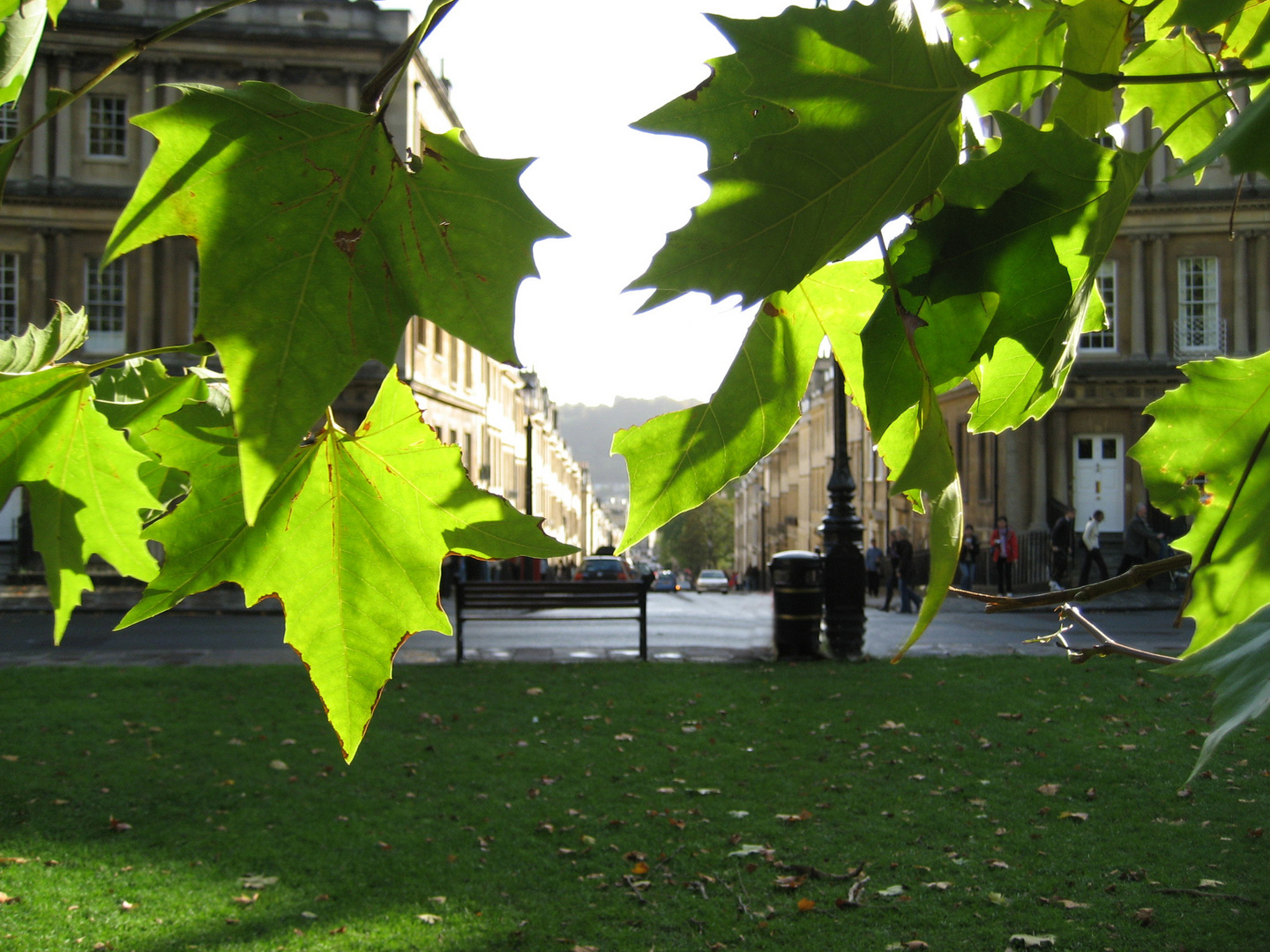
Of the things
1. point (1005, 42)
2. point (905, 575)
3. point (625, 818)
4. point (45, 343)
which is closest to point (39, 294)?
point (905, 575)

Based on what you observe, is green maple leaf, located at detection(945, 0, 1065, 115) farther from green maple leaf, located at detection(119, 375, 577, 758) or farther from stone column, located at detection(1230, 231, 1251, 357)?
stone column, located at detection(1230, 231, 1251, 357)

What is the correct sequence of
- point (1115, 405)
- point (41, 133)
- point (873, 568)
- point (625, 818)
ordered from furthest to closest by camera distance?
1. point (1115, 405)
2. point (873, 568)
3. point (625, 818)
4. point (41, 133)

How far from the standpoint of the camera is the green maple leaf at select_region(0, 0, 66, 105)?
1.93 ft

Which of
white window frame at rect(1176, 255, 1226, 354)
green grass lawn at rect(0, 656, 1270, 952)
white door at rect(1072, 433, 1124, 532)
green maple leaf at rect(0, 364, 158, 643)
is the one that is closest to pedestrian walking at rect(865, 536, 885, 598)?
white door at rect(1072, 433, 1124, 532)

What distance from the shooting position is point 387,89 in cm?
55

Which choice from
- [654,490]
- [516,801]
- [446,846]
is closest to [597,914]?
[446,846]

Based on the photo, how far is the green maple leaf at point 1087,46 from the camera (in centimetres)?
77

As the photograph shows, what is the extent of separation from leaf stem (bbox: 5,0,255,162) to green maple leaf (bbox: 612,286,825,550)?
0.35 meters

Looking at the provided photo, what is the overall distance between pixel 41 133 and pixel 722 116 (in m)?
1.27

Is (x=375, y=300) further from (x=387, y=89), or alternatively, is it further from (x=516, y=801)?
(x=516, y=801)

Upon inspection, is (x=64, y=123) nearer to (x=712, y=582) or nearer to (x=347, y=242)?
(x=347, y=242)

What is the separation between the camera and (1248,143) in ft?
1.36

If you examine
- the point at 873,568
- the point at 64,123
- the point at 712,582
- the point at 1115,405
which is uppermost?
the point at 1115,405

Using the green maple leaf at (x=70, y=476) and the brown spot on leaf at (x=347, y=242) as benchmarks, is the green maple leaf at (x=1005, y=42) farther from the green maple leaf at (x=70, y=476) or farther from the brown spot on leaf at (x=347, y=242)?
the green maple leaf at (x=70, y=476)
